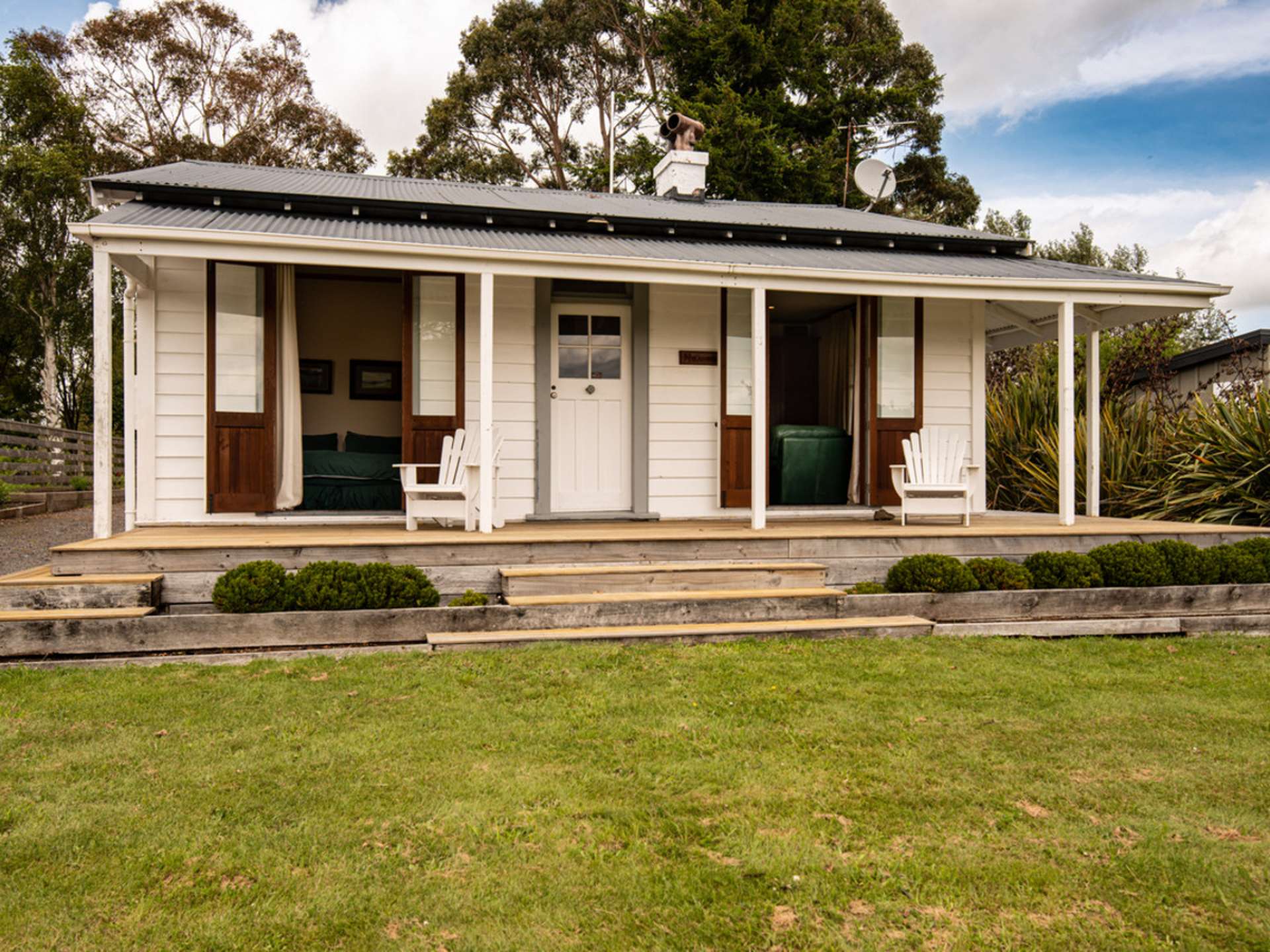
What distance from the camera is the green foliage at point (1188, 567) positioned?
604cm

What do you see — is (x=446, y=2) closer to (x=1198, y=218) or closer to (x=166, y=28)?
(x=166, y=28)

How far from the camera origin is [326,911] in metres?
2.21

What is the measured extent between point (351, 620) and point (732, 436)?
4.05 metres

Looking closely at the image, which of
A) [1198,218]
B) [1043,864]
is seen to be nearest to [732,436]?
[1043,864]

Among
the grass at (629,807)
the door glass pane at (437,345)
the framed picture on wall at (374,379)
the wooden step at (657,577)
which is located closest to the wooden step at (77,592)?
the grass at (629,807)

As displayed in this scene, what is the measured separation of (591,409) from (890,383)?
277cm

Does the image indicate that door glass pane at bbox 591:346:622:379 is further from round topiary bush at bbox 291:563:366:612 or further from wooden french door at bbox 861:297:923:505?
round topiary bush at bbox 291:563:366:612

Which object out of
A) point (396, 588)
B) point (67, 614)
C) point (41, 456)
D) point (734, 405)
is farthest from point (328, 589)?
point (41, 456)

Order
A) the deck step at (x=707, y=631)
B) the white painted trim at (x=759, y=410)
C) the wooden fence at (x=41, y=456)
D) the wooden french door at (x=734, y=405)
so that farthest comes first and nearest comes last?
the wooden fence at (x=41, y=456) → the wooden french door at (x=734, y=405) → the white painted trim at (x=759, y=410) → the deck step at (x=707, y=631)

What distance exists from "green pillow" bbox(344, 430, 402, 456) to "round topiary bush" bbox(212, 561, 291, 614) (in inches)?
181

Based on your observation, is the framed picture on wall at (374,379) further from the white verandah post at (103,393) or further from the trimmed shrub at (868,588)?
the trimmed shrub at (868,588)

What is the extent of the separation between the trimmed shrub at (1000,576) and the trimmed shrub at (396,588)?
3387mm

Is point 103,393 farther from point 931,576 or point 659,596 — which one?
point 931,576

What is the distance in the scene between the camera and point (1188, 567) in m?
6.04
